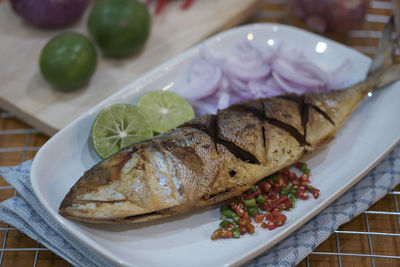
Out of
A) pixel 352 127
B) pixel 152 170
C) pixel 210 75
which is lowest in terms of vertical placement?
pixel 352 127

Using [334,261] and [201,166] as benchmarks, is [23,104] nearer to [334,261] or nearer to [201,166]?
[201,166]

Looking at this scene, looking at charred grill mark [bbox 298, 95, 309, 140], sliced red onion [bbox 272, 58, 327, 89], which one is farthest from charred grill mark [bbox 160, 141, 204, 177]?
sliced red onion [bbox 272, 58, 327, 89]

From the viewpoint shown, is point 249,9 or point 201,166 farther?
point 249,9

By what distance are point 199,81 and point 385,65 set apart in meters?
1.46

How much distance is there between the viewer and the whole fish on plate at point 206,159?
2.23 metres

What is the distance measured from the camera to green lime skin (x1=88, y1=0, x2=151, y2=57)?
369 centimetres

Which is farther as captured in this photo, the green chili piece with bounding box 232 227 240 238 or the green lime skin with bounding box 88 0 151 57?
the green lime skin with bounding box 88 0 151 57

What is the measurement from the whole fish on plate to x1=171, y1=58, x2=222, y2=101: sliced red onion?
0.49 meters

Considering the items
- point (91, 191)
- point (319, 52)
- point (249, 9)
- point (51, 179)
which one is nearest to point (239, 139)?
point (91, 191)

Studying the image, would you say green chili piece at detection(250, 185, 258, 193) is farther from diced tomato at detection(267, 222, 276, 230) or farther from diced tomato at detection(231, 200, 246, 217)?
diced tomato at detection(267, 222, 276, 230)

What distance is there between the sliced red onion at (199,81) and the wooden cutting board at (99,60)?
1.94ft

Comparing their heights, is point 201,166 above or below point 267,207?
above

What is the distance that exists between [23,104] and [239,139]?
1.95m

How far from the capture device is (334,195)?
8.38ft
